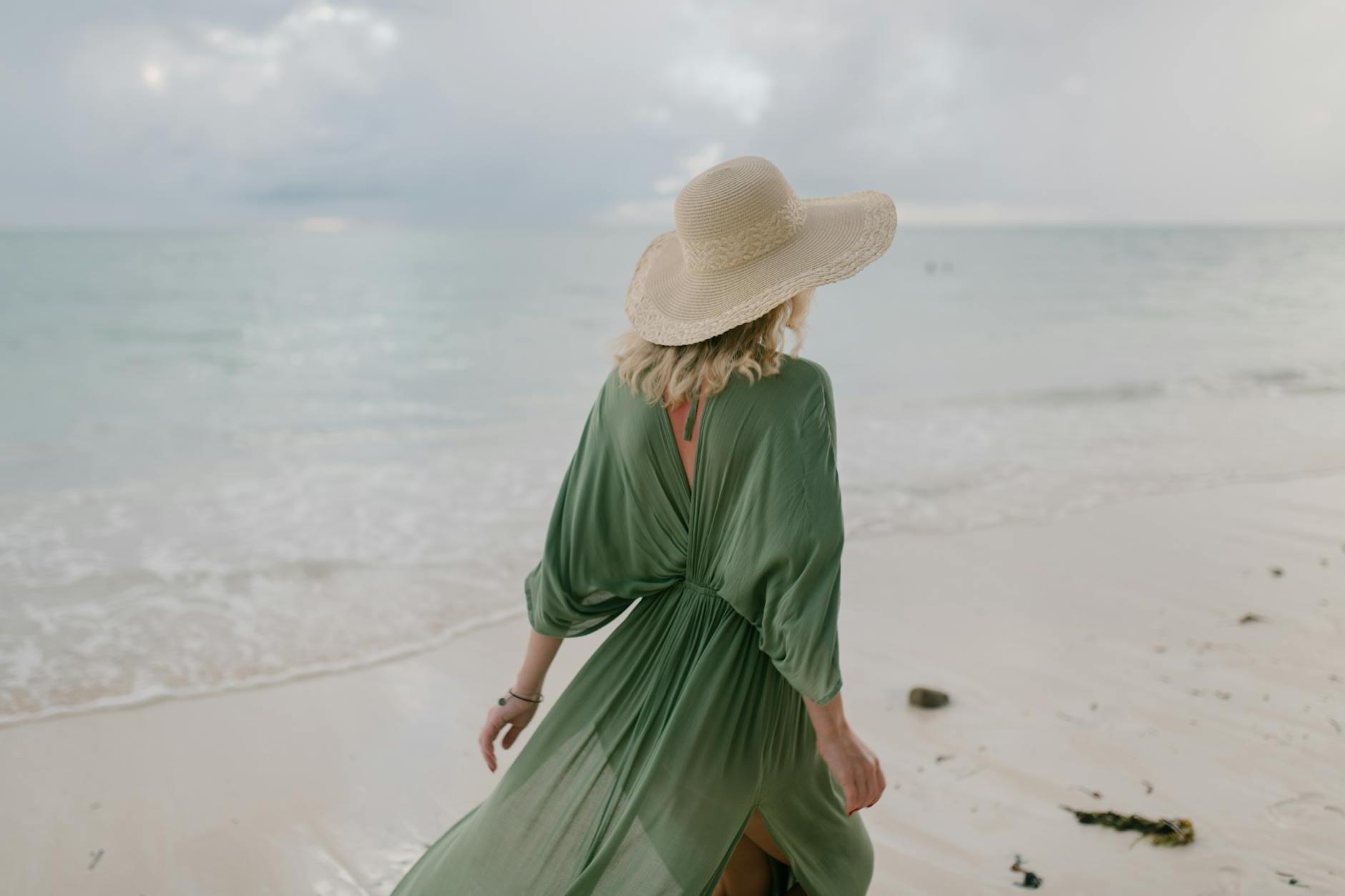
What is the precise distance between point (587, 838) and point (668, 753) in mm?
202

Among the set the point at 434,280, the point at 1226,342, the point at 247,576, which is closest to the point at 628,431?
the point at 247,576

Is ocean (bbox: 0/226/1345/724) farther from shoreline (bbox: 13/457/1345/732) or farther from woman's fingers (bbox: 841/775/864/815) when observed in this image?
woman's fingers (bbox: 841/775/864/815)

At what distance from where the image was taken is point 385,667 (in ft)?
13.6

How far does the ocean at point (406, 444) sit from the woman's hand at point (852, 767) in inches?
30.3

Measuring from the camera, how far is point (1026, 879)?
2.52 metres

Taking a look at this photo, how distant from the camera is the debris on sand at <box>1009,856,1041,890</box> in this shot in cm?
249

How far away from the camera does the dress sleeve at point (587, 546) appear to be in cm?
175

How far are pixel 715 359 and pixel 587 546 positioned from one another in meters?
0.44

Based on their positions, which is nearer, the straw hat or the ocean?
the straw hat

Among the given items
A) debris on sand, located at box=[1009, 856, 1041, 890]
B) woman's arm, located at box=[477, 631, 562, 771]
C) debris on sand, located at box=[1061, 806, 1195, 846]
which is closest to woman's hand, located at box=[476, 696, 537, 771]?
woman's arm, located at box=[477, 631, 562, 771]

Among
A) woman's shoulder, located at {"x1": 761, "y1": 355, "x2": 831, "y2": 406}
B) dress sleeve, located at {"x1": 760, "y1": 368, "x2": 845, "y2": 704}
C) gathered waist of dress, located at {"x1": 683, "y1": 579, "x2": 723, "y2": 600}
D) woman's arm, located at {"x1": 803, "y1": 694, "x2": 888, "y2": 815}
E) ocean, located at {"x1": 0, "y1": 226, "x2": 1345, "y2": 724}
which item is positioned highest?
woman's shoulder, located at {"x1": 761, "y1": 355, "x2": 831, "y2": 406}

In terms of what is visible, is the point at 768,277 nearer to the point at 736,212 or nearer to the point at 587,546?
the point at 736,212

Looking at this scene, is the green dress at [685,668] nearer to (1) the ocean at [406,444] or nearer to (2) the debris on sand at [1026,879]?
(1) the ocean at [406,444]

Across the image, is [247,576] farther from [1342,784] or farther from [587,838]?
Result: [1342,784]
